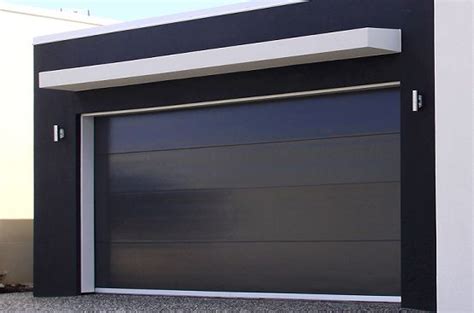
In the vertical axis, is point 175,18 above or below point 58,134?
above

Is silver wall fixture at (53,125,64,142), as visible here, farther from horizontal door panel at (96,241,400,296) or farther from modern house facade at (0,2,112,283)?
modern house facade at (0,2,112,283)

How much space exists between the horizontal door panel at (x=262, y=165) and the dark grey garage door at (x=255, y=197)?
0.01 metres

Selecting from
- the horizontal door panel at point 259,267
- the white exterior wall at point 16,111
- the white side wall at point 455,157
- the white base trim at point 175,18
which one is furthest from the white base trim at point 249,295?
the white exterior wall at point 16,111

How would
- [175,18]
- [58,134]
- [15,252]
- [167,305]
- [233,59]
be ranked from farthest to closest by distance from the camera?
[15,252]
[58,134]
[175,18]
[167,305]
[233,59]

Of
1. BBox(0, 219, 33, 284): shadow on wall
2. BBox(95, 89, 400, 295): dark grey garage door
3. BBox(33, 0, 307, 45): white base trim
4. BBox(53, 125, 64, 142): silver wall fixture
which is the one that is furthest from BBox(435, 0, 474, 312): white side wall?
BBox(0, 219, 33, 284): shadow on wall

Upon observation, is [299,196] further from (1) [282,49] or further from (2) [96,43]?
(2) [96,43]

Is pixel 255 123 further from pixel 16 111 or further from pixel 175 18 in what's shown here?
pixel 16 111

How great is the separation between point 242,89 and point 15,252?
605 cm

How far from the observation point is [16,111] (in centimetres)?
1670

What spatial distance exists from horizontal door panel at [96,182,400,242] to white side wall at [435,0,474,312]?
5.07 ft

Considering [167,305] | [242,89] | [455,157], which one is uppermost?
[242,89]

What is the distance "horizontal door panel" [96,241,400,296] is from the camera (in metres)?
11.2

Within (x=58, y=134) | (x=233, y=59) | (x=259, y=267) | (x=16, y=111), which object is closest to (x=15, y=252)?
(x=16, y=111)

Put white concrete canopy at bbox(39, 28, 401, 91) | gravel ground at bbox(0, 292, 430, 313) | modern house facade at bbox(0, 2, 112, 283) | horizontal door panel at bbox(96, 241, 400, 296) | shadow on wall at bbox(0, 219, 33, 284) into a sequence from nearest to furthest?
white concrete canopy at bbox(39, 28, 401, 91) < gravel ground at bbox(0, 292, 430, 313) < horizontal door panel at bbox(96, 241, 400, 296) < shadow on wall at bbox(0, 219, 33, 284) < modern house facade at bbox(0, 2, 112, 283)
